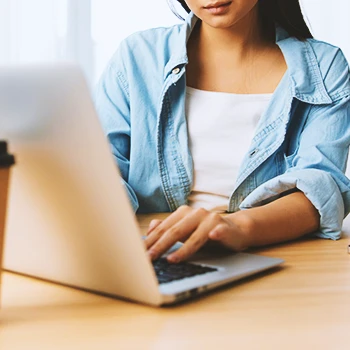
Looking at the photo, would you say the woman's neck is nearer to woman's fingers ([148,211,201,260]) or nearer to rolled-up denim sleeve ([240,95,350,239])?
rolled-up denim sleeve ([240,95,350,239])

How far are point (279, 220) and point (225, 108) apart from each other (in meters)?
0.45

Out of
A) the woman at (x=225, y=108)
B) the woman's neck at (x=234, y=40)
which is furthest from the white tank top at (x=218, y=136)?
the woman's neck at (x=234, y=40)

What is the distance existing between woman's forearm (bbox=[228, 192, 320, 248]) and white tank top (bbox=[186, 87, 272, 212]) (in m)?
0.28

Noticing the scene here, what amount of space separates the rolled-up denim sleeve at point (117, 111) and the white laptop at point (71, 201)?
69cm

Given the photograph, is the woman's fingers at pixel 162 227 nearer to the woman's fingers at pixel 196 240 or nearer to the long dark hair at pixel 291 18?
the woman's fingers at pixel 196 240

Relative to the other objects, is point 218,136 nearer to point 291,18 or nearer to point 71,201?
point 291,18

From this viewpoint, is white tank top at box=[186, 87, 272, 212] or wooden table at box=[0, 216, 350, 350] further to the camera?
white tank top at box=[186, 87, 272, 212]

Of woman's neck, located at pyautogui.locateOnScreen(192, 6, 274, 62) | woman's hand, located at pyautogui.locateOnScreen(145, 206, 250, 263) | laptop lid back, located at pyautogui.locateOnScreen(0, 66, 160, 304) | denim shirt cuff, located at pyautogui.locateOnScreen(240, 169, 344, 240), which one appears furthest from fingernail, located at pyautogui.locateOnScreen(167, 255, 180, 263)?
woman's neck, located at pyautogui.locateOnScreen(192, 6, 274, 62)

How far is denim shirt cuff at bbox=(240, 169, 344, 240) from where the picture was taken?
113cm

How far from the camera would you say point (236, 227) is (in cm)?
92

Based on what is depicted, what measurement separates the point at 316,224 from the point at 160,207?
1.34ft

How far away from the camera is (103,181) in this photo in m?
0.60

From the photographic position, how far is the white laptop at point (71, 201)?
1.92 ft

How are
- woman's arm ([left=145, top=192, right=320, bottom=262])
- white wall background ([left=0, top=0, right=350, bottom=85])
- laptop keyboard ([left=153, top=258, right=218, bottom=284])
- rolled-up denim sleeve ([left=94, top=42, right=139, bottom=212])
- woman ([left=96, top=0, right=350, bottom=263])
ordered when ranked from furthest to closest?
white wall background ([left=0, top=0, right=350, bottom=85])
rolled-up denim sleeve ([left=94, top=42, right=139, bottom=212])
woman ([left=96, top=0, right=350, bottom=263])
woman's arm ([left=145, top=192, right=320, bottom=262])
laptop keyboard ([left=153, top=258, right=218, bottom=284])
